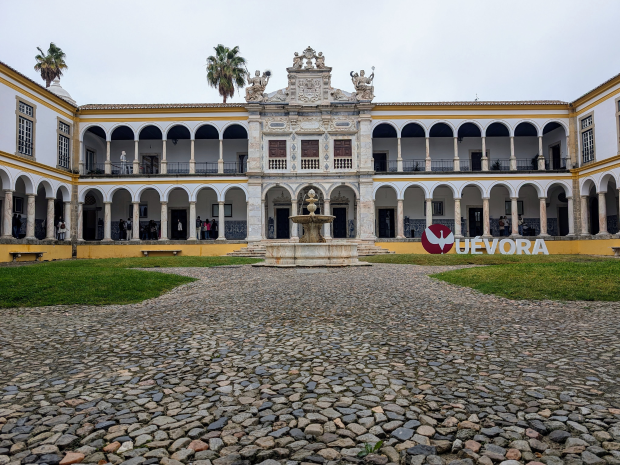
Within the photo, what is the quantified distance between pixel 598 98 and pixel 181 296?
79.6 ft

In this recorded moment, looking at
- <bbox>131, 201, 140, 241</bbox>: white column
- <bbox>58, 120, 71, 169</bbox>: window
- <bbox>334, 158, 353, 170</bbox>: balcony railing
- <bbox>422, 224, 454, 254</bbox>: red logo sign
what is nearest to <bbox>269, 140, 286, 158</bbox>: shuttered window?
<bbox>334, 158, 353, 170</bbox>: balcony railing

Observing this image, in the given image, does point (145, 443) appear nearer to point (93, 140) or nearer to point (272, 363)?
point (272, 363)

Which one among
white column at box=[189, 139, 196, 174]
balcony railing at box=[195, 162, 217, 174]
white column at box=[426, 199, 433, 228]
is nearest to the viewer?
white column at box=[426, 199, 433, 228]

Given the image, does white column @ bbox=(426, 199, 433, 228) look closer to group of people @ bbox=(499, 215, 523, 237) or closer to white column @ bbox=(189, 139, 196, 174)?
group of people @ bbox=(499, 215, 523, 237)

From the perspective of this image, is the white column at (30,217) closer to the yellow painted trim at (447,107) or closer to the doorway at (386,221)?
the yellow painted trim at (447,107)

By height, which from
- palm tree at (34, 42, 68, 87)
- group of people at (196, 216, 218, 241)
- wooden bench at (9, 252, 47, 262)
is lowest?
wooden bench at (9, 252, 47, 262)

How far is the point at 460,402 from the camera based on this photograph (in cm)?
249

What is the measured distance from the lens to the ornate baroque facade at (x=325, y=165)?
78.2ft

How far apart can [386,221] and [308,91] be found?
9.44 metres

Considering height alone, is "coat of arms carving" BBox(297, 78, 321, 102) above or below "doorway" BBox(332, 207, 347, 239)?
above

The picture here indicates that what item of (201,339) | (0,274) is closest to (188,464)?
(201,339)

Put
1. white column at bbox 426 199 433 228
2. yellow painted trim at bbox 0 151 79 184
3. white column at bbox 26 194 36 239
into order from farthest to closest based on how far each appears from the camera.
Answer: white column at bbox 426 199 433 228, white column at bbox 26 194 36 239, yellow painted trim at bbox 0 151 79 184

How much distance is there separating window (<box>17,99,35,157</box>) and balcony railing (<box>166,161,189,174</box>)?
7.96 m

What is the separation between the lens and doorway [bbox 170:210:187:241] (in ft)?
90.5
